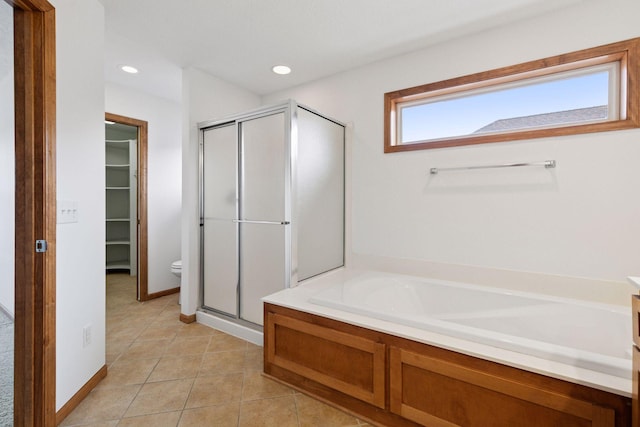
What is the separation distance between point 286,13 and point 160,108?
7.64 ft

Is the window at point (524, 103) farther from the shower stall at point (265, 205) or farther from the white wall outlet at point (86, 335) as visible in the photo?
the white wall outlet at point (86, 335)

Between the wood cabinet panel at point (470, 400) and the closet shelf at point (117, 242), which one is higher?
the closet shelf at point (117, 242)

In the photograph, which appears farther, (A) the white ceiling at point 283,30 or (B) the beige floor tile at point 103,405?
(A) the white ceiling at point 283,30

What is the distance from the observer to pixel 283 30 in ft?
7.25

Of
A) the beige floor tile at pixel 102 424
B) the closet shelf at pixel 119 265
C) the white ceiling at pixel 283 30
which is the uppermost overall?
the white ceiling at pixel 283 30

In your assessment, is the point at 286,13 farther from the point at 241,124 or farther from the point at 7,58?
the point at 7,58

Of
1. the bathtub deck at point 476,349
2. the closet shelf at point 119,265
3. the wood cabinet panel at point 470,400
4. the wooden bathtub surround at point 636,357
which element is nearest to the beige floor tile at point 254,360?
the bathtub deck at point 476,349

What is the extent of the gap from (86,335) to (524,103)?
10.8 ft

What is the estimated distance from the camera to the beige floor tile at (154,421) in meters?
1.54

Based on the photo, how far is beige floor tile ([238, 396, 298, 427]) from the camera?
61.5 inches

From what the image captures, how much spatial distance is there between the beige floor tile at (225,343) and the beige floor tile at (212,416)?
2.22 ft

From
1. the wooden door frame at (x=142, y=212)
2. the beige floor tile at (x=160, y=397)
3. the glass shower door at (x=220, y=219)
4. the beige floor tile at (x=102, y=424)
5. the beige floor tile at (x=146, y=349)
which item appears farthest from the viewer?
the wooden door frame at (x=142, y=212)

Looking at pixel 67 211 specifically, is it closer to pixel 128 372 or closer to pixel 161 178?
pixel 128 372

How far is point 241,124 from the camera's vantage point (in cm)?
255
